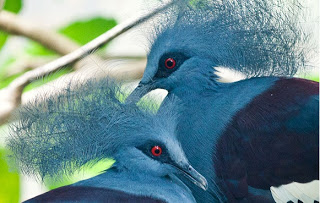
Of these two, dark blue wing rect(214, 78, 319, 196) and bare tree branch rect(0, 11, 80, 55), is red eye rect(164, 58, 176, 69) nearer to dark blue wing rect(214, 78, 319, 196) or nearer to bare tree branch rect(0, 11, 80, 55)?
dark blue wing rect(214, 78, 319, 196)

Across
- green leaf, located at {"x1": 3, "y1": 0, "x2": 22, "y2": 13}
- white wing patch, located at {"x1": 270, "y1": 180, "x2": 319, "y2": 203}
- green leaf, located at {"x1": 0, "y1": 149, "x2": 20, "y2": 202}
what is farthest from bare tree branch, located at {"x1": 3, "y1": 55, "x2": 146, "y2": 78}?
white wing patch, located at {"x1": 270, "y1": 180, "x2": 319, "y2": 203}

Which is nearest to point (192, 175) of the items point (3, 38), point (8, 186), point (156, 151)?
point (156, 151)

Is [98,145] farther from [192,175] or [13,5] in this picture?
[13,5]

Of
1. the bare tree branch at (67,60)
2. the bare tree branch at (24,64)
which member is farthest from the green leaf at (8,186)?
the bare tree branch at (24,64)

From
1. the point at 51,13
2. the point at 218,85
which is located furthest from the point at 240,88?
the point at 51,13

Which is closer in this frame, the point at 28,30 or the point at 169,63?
the point at 169,63

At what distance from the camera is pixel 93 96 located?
2.82 feet

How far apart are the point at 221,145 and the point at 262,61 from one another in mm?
206

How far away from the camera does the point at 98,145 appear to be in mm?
861

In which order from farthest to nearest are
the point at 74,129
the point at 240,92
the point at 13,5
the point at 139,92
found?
the point at 13,5, the point at 240,92, the point at 139,92, the point at 74,129

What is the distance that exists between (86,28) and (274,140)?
1.91 ft

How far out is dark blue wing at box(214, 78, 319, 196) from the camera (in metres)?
0.98

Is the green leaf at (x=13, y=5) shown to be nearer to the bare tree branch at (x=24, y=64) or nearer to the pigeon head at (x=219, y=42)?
the bare tree branch at (x=24, y=64)

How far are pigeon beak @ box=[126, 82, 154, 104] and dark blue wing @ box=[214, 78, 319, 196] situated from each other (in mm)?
198
